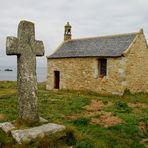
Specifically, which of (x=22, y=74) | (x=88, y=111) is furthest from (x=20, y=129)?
(x=88, y=111)

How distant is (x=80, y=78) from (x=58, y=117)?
545 inches

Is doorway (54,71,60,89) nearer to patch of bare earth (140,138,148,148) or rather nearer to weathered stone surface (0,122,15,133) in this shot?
patch of bare earth (140,138,148,148)

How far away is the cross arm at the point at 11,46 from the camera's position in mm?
8586

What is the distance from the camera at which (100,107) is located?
56.9 ft

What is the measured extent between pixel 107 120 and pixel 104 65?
1296 centimetres

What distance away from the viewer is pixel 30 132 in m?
7.94

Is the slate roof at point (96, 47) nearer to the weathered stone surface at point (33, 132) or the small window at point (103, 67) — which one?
the small window at point (103, 67)

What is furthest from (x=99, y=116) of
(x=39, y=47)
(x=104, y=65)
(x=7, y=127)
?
(x=104, y=65)

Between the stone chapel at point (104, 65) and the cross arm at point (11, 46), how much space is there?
1606 centimetres

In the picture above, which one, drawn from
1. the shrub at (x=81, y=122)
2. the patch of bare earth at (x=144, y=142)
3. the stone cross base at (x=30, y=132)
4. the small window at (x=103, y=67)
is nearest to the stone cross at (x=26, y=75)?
the stone cross base at (x=30, y=132)

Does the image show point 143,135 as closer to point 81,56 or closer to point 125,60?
point 125,60

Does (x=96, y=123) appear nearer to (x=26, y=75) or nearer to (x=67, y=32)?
(x=26, y=75)

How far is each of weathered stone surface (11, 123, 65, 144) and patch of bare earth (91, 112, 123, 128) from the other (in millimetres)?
4333

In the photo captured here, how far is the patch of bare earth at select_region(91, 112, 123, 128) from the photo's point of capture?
493 inches
